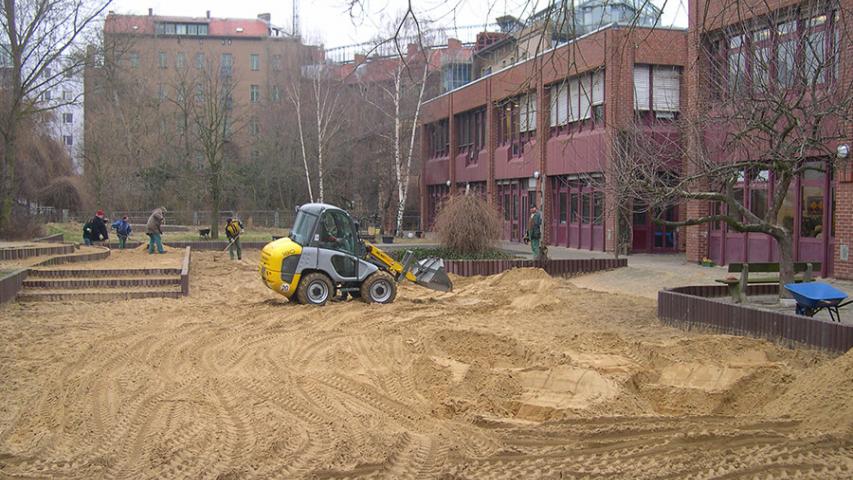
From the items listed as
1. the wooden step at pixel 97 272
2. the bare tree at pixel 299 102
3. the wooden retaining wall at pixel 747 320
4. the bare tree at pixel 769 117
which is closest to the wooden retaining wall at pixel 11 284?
the wooden step at pixel 97 272

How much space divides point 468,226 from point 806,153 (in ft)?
35.7

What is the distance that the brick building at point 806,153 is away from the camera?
1444 centimetres

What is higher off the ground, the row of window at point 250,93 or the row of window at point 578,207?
the row of window at point 250,93

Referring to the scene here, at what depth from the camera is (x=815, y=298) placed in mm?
11633

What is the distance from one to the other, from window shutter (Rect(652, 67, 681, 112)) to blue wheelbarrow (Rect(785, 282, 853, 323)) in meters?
16.0

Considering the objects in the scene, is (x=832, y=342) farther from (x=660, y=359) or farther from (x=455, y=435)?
(x=455, y=435)

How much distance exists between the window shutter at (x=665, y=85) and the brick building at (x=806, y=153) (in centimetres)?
416

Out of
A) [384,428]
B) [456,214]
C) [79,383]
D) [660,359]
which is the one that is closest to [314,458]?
[384,428]

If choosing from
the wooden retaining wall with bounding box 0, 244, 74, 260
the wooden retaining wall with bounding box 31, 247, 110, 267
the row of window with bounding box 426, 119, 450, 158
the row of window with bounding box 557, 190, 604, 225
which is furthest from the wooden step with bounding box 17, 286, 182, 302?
the row of window with bounding box 426, 119, 450, 158

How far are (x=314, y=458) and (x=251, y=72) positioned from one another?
65495mm

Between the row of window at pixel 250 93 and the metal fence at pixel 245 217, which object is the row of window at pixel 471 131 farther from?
the row of window at pixel 250 93

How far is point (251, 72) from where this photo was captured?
6938 centimetres

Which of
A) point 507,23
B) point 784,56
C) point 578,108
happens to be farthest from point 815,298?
point 578,108

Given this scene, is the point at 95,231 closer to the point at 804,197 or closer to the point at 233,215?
the point at 233,215
